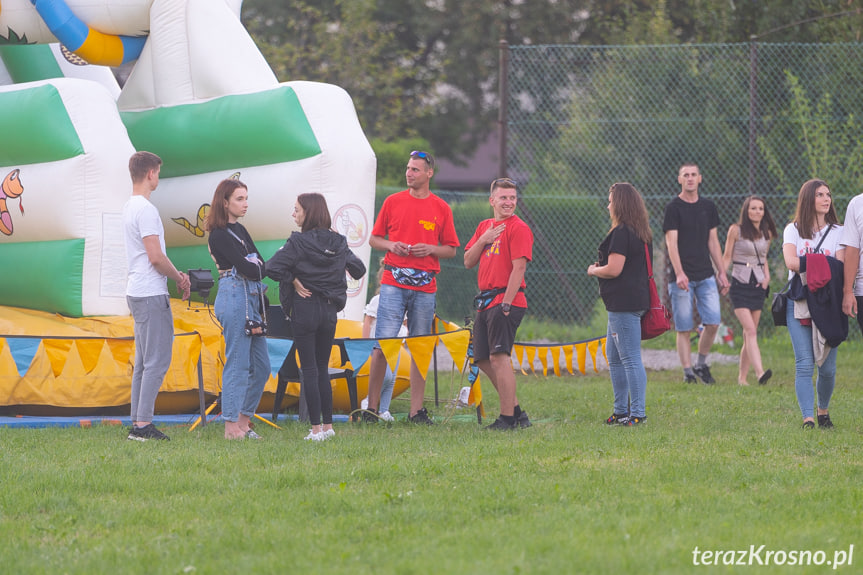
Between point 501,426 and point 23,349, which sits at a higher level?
point 23,349

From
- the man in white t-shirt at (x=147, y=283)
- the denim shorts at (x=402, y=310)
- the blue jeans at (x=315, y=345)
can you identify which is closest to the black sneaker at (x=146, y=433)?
the man in white t-shirt at (x=147, y=283)

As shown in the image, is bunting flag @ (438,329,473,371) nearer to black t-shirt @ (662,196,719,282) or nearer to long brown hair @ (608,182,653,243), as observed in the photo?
long brown hair @ (608,182,653,243)

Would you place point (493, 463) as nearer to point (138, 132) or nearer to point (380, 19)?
point (138, 132)

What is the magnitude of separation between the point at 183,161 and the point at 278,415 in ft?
8.11

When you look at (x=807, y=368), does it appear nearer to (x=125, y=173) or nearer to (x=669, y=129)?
(x=125, y=173)

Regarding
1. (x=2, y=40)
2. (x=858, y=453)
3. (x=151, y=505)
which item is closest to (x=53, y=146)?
(x=2, y=40)

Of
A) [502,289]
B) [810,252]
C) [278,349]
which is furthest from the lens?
[278,349]

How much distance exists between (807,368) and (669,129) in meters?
6.18

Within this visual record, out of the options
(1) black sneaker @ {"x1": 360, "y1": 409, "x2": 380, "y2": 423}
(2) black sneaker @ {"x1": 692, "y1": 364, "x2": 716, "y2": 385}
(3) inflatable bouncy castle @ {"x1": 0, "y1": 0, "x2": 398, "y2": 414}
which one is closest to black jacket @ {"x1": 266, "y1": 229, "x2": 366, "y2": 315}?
(1) black sneaker @ {"x1": 360, "y1": 409, "x2": 380, "y2": 423}

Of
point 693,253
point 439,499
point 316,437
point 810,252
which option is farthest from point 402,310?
point 693,253

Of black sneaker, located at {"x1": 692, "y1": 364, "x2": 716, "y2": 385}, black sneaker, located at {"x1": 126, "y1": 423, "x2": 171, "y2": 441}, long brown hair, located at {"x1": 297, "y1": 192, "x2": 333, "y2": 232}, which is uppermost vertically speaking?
long brown hair, located at {"x1": 297, "y1": 192, "x2": 333, "y2": 232}

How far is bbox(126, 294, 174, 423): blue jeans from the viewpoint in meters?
6.89

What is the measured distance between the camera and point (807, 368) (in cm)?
705

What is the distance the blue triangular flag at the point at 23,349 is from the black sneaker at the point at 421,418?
2715 millimetres
